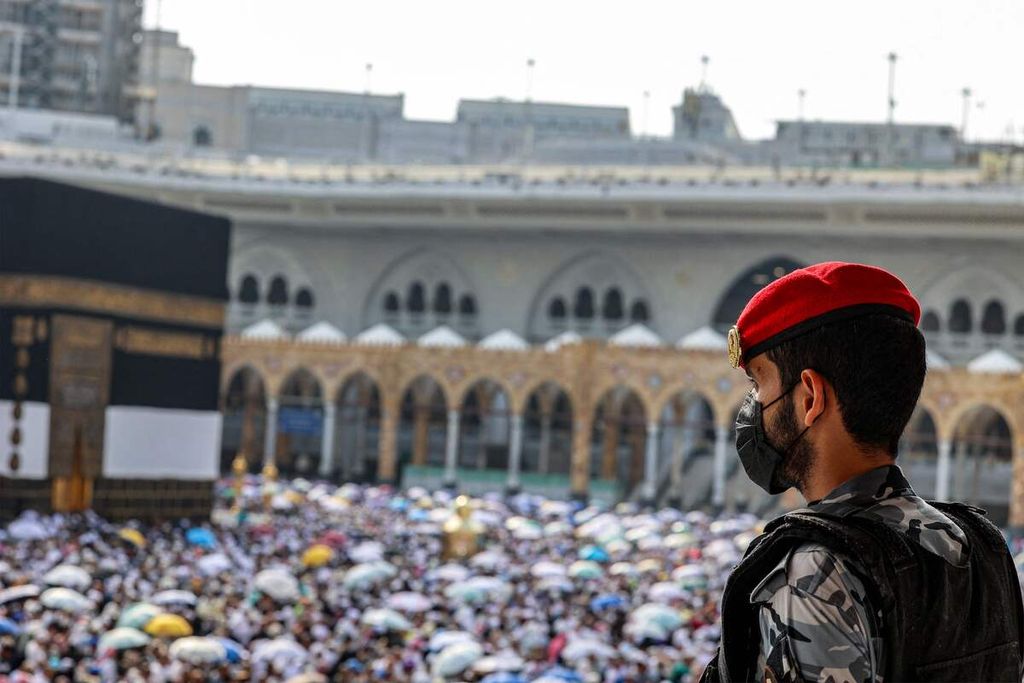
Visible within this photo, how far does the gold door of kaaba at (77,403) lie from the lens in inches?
984

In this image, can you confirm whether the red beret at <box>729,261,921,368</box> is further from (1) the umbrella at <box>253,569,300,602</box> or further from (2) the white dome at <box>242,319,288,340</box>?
(2) the white dome at <box>242,319,288,340</box>

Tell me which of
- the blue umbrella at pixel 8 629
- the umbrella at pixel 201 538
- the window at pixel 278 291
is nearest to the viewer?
the blue umbrella at pixel 8 629

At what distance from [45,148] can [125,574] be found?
2797cm

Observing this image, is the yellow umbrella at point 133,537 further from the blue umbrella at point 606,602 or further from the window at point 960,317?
the window at point 960,317

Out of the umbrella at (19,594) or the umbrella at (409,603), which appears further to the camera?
the umbrella at (409,603)

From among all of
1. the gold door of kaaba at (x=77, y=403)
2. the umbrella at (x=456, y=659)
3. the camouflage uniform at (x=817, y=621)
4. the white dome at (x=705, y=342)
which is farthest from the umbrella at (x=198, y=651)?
the white dome at (x=705, y=342)

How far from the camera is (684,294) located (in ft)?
144

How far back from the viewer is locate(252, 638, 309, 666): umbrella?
527 inches

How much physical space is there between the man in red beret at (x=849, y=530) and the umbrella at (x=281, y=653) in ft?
37.9

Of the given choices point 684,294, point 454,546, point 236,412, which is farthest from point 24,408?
point 684,294

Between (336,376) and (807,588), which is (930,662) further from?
(336,376)

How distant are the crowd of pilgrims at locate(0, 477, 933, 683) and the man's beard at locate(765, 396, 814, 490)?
26.2 feet

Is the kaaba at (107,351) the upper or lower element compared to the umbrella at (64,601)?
upper

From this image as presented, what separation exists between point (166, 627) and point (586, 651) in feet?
10.7
